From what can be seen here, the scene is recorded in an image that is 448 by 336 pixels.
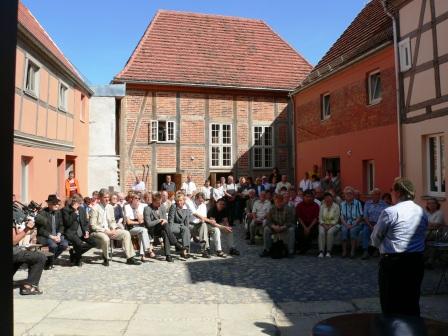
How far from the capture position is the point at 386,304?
459cm

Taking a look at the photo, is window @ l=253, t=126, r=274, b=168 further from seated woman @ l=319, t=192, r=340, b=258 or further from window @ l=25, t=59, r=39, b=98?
seated woman @ l=319, t=192, r=340, b=258

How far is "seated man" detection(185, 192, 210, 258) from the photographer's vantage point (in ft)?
34.4

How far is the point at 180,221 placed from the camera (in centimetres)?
1043

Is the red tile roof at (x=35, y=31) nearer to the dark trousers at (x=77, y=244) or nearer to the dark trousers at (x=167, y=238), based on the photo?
the dark trousers at (x=77, y=244)

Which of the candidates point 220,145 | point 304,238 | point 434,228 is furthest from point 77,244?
point 220,145

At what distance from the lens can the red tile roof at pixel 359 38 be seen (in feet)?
44.3

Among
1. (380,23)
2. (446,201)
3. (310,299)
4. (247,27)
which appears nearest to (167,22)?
(247,27)

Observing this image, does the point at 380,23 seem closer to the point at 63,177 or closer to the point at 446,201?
the point at 446,201

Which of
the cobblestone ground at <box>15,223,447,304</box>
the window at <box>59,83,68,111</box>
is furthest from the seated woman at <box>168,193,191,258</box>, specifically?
the window at <box>59,83,68,111</box>

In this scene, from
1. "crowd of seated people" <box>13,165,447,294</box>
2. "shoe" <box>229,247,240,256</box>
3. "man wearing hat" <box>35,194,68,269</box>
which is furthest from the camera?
"shoe" <box>229,247,240,256</box>

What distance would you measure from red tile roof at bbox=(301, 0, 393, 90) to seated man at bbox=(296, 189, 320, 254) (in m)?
4.96

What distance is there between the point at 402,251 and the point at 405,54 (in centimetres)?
841

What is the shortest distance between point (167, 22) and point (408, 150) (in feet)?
51.0

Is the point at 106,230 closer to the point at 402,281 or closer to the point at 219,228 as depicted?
the point at 219,228
